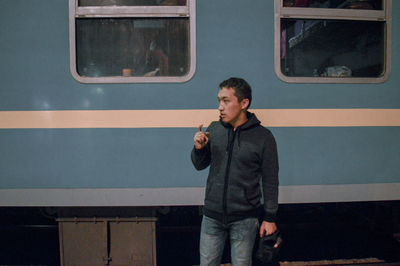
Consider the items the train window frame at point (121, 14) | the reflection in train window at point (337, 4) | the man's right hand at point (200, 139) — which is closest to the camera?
the man's right hand at point (200, 139)

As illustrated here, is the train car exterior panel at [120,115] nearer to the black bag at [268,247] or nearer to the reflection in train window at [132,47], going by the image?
the reflection in train window at [132,47]

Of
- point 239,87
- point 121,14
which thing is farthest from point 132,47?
point 239,87

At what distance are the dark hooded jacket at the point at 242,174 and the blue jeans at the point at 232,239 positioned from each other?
59 millimetres

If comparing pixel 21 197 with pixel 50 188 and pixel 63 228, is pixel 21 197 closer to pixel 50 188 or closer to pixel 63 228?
pixel 50 188

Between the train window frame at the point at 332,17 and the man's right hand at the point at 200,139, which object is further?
the train window frame at the point at 332,17

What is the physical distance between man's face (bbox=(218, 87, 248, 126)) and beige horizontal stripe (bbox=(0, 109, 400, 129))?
2.52 feet

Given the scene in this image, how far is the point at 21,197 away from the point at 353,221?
3.91 m

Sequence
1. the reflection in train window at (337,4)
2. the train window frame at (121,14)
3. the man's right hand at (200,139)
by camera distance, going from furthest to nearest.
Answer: the reflection in train window at (337,4)
the train window frame at (121,14)
the man's right hand at (200,139)

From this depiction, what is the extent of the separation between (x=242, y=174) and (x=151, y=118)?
3.64 feet

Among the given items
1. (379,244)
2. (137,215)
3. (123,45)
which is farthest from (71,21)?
(379,244)

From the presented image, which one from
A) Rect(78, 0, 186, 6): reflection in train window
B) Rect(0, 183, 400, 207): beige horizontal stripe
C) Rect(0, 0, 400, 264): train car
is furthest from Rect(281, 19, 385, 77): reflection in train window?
Rect(0, 183, 400, 207): beige horizontal stripe

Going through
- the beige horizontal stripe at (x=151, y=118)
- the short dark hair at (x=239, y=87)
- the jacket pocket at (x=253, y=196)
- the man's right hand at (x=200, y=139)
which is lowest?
the jacket pocket at (x=253, y=196)

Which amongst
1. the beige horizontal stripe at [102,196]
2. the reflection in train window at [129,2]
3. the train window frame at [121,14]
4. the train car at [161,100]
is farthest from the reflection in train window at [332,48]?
the beige horizontal stripe at [102,196]

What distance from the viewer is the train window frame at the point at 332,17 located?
2887 mm
